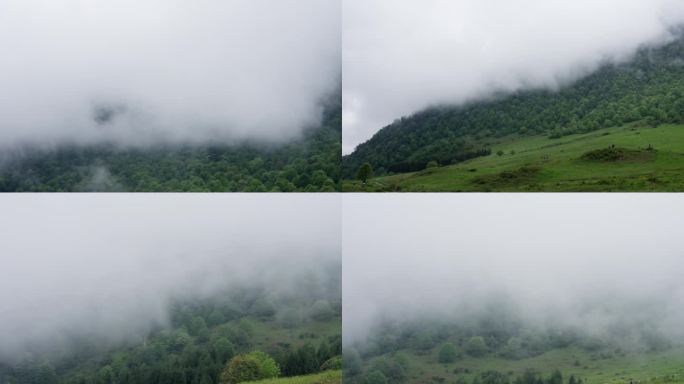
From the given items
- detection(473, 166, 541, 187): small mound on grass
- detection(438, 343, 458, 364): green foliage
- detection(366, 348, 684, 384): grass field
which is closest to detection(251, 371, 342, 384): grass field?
detection(366, 348, 684, 384): grass field

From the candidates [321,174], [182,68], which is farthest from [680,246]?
[182,68]

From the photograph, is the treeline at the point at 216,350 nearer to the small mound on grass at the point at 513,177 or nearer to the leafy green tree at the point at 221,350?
the leafy green tree at the point at 221,350

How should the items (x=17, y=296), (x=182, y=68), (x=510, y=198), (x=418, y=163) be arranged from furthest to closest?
(x=418, y=163)
(x=510, y=198)
(x=182, y=68)
(x=17, y=296)

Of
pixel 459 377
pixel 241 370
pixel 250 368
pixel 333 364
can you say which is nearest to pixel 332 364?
pixel 333 364

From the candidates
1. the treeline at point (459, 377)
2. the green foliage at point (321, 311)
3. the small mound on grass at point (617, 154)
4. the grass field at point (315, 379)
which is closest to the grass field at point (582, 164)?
the small mound on grass at point (617, 154)

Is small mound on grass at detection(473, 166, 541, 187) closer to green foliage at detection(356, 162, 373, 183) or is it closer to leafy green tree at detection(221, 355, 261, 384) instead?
green foliage at detection(356, 162, 373, 183)

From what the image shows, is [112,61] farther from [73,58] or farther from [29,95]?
[29,95]

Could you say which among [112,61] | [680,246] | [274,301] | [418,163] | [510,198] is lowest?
[274,301]

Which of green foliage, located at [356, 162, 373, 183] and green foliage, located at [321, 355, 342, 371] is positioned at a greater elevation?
green foliage, located at [356, 162, 373, 183]
